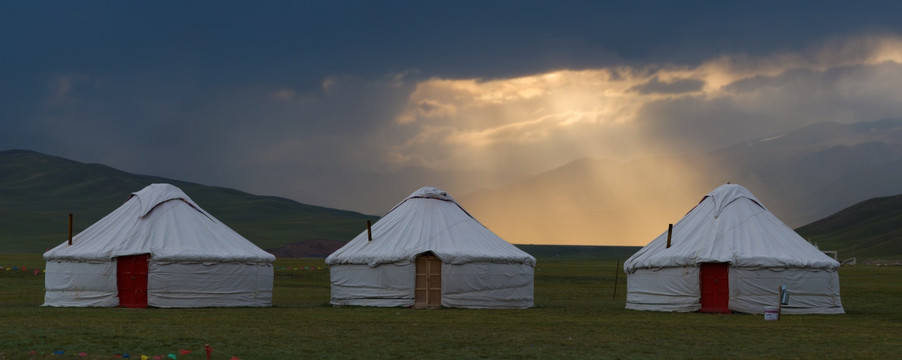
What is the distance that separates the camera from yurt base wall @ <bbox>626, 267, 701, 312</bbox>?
87.6 feet

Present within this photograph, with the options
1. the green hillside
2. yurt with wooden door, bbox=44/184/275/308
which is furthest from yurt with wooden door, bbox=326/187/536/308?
the green hillside

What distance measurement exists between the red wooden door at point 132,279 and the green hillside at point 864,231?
11061cm

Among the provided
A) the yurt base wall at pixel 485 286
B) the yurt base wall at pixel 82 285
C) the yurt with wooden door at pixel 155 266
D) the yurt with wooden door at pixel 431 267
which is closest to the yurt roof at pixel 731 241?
the yurt base wall at pixel 485 286

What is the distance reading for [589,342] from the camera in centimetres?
1752

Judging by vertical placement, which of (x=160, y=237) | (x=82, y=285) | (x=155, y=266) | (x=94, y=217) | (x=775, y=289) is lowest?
(x=82, y=285)

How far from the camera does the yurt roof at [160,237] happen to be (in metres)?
26.5

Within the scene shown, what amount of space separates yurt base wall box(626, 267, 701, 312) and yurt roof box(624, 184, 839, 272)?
0.27 meters

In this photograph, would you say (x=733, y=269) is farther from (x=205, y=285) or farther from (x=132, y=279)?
(x=132, y=279)

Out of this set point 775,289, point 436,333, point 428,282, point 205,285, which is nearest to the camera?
point 436,333

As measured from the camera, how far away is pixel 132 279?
87.1 ft

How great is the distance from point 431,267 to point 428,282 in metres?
0.40

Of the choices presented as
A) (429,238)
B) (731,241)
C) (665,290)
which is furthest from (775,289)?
(429,238)

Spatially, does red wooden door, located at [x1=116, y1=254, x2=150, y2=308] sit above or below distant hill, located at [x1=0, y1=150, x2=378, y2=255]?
below

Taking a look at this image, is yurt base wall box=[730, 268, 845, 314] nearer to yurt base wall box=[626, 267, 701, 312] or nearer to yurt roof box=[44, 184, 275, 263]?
yurt base wall box=[626, 267, 701, 312]
